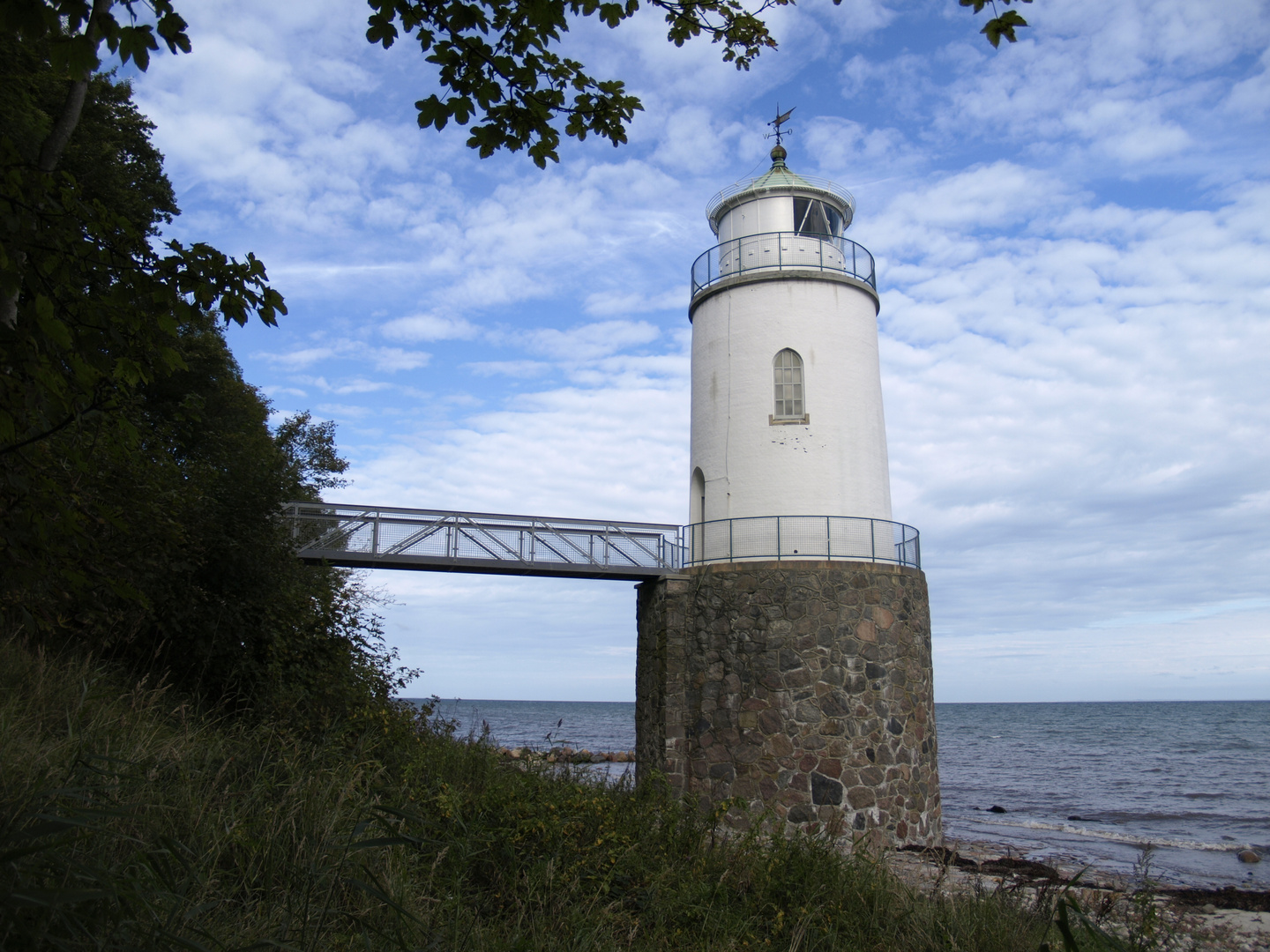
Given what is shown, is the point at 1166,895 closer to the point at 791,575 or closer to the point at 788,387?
the point at 791,575

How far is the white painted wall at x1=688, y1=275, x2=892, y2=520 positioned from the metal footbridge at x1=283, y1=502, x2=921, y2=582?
1.33ft

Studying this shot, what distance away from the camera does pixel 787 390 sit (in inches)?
623

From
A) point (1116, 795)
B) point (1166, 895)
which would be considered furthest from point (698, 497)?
point (1116, 795)

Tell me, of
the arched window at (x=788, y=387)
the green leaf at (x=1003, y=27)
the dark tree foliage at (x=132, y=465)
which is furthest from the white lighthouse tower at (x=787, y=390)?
the green leaf at (x=1003, y=27)

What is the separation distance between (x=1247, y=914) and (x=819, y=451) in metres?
9.06

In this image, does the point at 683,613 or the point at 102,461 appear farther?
the point at 683,613

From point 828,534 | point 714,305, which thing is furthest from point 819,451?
point 714,305

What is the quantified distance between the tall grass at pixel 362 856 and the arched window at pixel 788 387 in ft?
27.9

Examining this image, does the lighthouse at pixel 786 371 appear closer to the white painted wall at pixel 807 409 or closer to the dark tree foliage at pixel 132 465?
the white painted wall at pixel 807 409

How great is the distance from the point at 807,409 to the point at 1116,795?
23.2 metres

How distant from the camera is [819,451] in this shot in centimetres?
1545

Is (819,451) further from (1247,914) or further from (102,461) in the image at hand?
(102,461)

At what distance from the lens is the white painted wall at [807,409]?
15422 millimetres

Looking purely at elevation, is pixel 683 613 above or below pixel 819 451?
below
